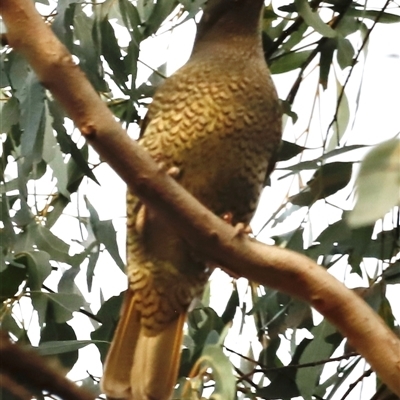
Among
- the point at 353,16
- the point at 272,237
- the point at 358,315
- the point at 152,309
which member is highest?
the point at 353,16

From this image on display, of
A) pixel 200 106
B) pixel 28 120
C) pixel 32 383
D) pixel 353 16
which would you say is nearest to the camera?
pixel 32 383

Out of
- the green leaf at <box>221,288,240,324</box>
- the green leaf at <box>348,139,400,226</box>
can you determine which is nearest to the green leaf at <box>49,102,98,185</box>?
the green leaf at <box>221,288,240,324</box>

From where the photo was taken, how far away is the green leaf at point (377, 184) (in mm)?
385

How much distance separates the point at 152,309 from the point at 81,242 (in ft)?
0.75

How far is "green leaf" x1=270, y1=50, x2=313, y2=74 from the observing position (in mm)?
1443

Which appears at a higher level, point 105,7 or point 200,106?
point 105,7

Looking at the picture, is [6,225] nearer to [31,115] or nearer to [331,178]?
[31,115]

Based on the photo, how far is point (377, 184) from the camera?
15.5 inches

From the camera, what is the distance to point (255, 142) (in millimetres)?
1206

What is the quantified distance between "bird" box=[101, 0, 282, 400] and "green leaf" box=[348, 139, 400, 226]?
730 mm

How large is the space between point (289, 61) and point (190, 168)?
16.4 inches

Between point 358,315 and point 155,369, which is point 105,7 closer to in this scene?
point 155,369

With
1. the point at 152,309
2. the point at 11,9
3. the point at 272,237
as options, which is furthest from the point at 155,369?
the point at 11,9

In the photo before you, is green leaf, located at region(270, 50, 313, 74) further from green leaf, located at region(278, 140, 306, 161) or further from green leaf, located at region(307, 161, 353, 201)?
green leaf, located at region(307, 161, 353, 201)
